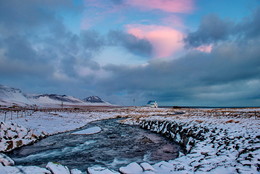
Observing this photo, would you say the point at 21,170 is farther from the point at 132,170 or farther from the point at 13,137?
the point at 13,137

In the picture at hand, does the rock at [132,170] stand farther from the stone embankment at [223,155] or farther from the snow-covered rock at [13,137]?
the snow-covered rock at [13,137]

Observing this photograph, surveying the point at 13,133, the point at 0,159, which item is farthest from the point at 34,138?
the point at 0,159

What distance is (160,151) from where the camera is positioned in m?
12.9

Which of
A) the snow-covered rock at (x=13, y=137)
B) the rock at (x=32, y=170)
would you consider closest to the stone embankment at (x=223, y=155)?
the rock at (x=32, y=170)

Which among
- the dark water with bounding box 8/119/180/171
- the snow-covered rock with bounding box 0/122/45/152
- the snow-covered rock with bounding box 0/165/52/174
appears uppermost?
the snow-covered rock with bounding box 0/165/52/174

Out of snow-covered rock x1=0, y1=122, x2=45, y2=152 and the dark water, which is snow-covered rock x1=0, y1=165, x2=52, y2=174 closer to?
the dark water

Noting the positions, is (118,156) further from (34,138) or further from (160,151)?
(34,138)

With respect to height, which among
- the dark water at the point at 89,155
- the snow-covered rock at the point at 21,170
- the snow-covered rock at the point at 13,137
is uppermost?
the snow-covered rock at the point at 21,170

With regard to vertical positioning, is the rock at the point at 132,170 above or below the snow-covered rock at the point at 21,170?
below

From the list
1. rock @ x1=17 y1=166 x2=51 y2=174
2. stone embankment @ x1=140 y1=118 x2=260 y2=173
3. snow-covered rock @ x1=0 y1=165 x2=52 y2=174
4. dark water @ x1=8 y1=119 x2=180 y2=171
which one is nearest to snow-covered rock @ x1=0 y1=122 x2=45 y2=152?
dark water @ x1=8 y1=119 x2=180 y2=171

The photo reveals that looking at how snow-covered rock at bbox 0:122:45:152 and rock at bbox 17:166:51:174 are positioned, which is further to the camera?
snow-covered rock at bbox 0:122:45:152

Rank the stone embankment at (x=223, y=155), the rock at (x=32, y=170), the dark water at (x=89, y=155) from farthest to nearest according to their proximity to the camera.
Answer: the dark water at (x=89, y=155) → the stone embankment at (x=223, y=155) → the rock at (x=32, y=170)

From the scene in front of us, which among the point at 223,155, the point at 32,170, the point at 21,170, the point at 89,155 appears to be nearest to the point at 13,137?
the point at 89,155

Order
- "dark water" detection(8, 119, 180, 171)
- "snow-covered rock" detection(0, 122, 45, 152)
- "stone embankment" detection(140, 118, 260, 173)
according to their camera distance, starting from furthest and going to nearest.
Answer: "snow-covered rock" detection(0, 122, 45, 152) < "dark water" detection(8, 119, 180, 171) < "stone embankment" detection(140, 118, 260, 173)
